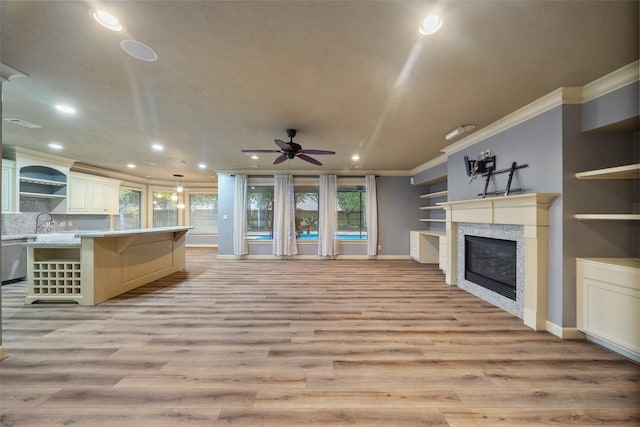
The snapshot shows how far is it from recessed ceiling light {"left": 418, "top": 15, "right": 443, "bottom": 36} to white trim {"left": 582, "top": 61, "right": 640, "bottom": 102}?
74.4 inches

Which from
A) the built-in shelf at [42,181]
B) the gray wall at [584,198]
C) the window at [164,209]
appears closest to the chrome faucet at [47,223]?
the built-in shelf at [42,181]

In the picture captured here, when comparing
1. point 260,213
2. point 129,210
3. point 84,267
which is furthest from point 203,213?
point 84,267

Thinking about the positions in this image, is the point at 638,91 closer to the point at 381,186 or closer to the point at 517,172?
the point at 517,172

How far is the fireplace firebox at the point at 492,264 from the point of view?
3.10 m

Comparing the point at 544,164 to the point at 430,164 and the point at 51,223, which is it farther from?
the point at 51,223

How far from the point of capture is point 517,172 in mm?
3025

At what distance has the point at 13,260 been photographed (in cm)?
432

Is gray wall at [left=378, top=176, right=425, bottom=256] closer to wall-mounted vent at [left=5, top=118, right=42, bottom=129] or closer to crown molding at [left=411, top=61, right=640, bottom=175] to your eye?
crown molding at [left=411, top=61, right=640, bottom=175]

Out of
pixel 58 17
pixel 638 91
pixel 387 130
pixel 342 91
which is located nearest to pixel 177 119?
pixel 58 17

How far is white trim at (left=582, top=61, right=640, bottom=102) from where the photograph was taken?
6.66 feet

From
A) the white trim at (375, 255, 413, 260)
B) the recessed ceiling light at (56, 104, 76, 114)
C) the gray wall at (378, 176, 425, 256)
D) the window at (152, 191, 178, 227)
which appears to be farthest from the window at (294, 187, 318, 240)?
the window at (152, 191, 178, 227)

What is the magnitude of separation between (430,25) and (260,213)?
6.39 meters

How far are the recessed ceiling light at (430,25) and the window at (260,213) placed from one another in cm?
597

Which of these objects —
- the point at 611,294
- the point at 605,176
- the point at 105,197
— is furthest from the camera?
the point at 105,197
